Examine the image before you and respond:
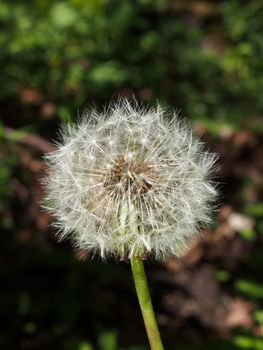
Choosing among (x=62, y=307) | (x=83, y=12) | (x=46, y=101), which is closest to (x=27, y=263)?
(x=62, y=307)

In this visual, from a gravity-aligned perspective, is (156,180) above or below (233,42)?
below

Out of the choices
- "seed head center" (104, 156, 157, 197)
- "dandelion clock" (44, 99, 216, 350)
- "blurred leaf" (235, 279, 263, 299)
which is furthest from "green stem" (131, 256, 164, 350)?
"blurred leaf" (235, 279, 263, 299)

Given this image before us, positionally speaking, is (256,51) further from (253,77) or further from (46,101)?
(46,101)

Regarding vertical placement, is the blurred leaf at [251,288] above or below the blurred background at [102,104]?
below

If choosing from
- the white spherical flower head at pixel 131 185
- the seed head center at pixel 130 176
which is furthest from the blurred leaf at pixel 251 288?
the seed head center at pixel 130 176

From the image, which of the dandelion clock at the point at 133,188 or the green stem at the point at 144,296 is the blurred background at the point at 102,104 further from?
the green stem at the point at 144,296
